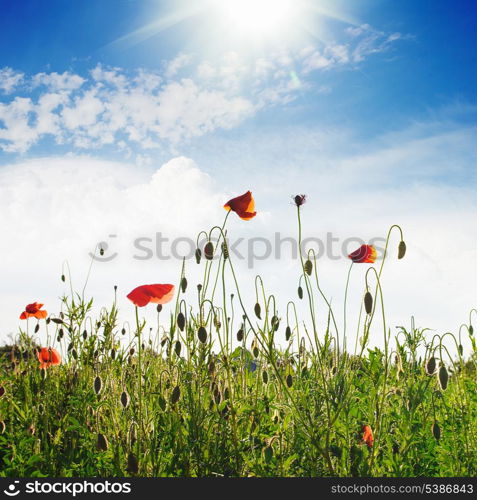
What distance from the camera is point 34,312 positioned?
4.14 m

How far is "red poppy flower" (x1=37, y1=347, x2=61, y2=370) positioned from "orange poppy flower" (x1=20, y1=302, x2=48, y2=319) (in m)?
0.40

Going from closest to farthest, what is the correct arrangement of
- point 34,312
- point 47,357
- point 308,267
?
point 308,267
point 47,357
point 34,312

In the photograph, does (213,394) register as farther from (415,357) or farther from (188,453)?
(415,357)

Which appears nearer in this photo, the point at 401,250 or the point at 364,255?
the point at 401,250

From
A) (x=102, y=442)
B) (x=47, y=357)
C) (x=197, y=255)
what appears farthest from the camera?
(x=47, y=357)

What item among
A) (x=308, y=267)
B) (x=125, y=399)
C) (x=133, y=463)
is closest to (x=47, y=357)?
(x=125, y=399)

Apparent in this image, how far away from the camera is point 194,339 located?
2.90 meters

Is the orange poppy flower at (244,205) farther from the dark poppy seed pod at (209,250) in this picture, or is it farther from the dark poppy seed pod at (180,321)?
the dark poppy seed pod at (180,321)

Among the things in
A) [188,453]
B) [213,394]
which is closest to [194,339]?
[213,394]

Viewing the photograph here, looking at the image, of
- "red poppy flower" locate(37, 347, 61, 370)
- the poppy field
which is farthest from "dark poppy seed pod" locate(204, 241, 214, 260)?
"red poppy flower" locate(37, 347, 61, 370)

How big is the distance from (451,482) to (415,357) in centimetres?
204

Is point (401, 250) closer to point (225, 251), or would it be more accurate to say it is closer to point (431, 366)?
point (431, 366)

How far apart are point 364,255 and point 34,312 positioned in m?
2.90

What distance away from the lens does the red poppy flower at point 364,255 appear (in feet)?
9.14
